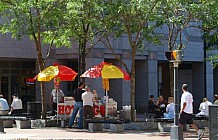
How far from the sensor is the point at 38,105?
2516 cm

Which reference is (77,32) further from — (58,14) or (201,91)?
(201,91)

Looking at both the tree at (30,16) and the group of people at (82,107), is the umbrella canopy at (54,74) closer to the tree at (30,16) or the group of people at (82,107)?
the group of people at (82,107)

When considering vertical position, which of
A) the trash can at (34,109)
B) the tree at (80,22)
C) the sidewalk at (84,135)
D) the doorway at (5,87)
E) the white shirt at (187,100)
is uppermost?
the tree at (80,22)

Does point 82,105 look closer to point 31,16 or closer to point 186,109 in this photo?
point 31,16

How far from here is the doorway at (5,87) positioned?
117ft

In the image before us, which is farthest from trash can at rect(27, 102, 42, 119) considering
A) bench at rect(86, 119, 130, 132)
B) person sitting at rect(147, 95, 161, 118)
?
person sitting at rect(147, 95, 161, 118)

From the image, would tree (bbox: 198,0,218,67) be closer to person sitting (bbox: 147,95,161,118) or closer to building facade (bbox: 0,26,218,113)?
person sitting (bbox: 147,95,161,118)

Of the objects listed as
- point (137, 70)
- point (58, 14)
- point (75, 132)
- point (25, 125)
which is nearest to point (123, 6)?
point (58, 14)

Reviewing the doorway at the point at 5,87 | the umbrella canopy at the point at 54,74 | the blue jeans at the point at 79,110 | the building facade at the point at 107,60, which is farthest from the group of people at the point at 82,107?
the doorway at the point at 5,87

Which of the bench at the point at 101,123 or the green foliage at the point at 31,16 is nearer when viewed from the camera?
the bench at the point at 101,123

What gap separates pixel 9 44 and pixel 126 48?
8019 millimetres

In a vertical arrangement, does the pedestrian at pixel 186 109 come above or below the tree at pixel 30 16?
below

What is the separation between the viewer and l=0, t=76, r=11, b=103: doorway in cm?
3566

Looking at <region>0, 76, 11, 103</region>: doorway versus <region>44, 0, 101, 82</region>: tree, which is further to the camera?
<region>0, 76, 11, 103</region>: doorway
